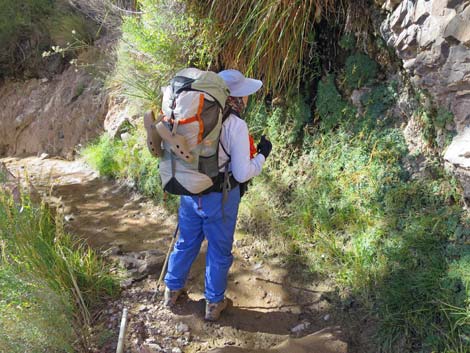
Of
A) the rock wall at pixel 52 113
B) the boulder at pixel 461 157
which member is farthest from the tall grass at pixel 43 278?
the rock wall at pixel 52 113

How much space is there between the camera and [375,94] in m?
3.51

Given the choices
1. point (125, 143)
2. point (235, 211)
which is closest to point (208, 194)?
point (235, 211)

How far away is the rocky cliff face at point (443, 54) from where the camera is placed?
102 inches

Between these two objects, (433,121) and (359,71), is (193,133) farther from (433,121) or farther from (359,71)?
(359,71)

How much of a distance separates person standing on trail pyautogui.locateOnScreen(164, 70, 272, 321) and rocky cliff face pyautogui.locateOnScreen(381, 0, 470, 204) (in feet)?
3.86

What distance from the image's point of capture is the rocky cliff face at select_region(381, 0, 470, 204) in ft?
8.46

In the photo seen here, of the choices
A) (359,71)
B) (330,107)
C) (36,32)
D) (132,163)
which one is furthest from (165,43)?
(36,32)

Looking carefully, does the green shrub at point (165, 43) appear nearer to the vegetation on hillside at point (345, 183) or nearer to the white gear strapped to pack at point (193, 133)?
the vegetation on hillside at point (345, 183)

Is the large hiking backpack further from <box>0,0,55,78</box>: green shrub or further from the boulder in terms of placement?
<box>0,0,55,78</box>: green shrub

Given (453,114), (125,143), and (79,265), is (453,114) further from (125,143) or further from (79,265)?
(125,143)

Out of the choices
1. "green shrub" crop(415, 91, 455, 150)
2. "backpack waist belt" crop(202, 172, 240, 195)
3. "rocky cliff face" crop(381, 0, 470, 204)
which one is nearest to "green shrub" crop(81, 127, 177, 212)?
"backpack waist belt" crop(202, 172, 240, 195)

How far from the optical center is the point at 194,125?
2.38 meters

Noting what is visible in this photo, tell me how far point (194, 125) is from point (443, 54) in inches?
68.2

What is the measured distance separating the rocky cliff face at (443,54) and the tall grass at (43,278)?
265 centimetres
